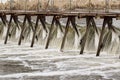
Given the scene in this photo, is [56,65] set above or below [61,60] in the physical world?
above

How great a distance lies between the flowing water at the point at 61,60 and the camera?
75.2ft

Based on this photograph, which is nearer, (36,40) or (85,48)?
(85,48)

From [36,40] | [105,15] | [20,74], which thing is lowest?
[36,40]

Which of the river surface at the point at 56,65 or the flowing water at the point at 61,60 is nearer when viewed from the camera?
the river surface at the point at 56,65

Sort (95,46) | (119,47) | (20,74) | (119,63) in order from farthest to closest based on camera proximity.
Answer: (95,46) < (119,47) < (119,63) < (20,74)

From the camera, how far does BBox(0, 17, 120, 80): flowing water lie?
22.9 meters

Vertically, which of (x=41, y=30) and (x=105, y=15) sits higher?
(x=105, y=15)

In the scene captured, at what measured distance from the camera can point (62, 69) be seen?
2477cm

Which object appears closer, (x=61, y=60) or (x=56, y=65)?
(x=56, y=65)

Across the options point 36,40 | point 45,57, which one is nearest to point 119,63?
point 45,57

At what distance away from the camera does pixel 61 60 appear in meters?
28.5

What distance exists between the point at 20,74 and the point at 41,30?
56.5 ft

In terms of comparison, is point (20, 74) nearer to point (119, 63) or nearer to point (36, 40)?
point (119, 63)

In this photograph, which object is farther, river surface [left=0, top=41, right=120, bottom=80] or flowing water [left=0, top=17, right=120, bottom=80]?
flowing water [left=0, top=17, right=120, bottom=80]
